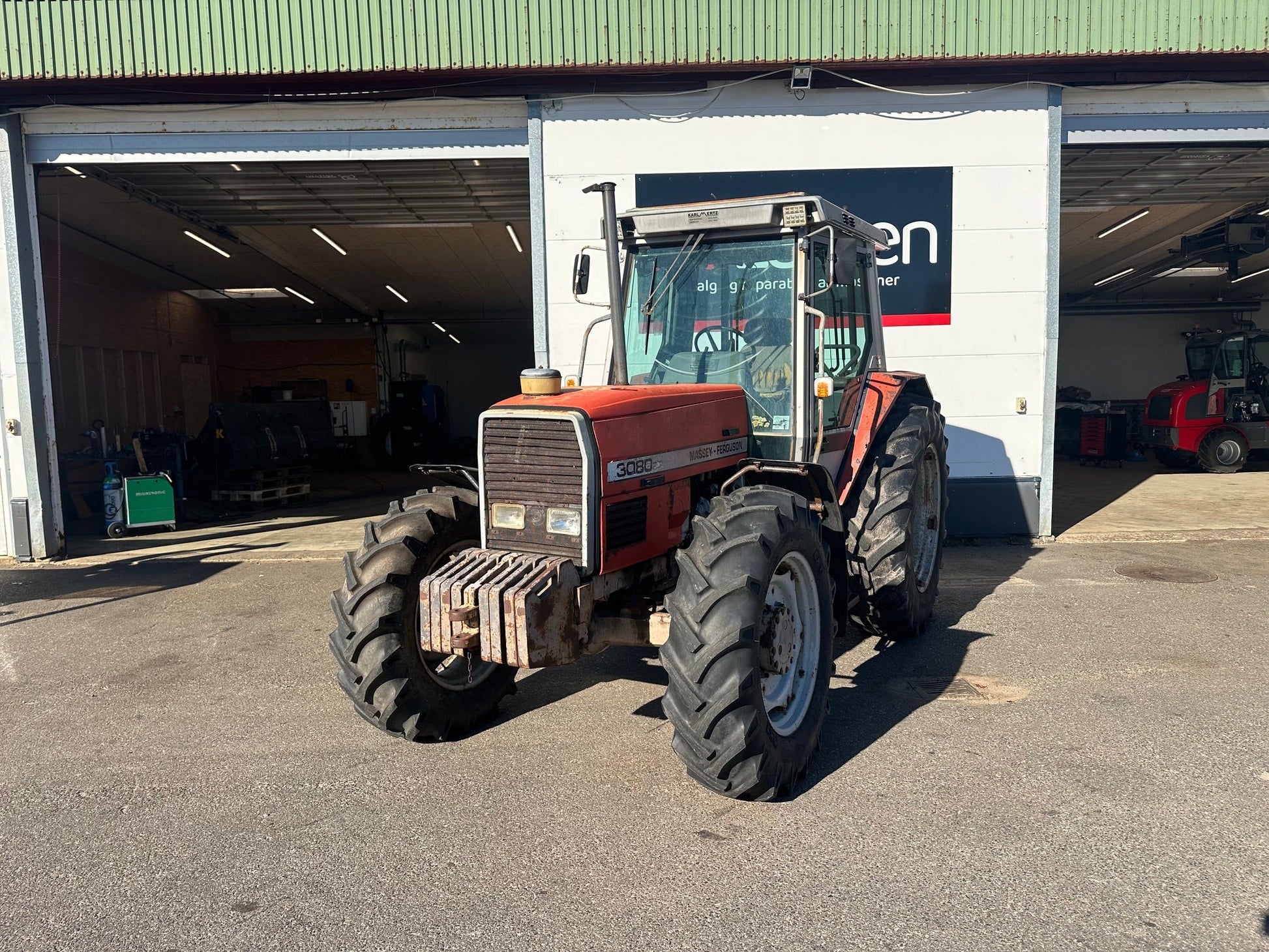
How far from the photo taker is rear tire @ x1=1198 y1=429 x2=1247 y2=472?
16.4 meters

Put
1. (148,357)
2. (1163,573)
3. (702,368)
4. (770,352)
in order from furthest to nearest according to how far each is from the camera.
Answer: (148,357) → (1163,573) → (702,368) → (770,352)

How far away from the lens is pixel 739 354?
5133 mm

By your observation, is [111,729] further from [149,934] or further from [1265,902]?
[1265,902]

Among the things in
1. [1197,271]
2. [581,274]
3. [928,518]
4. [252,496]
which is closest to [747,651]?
[581,274]

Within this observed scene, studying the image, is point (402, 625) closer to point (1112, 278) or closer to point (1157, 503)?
point (1157, 503)

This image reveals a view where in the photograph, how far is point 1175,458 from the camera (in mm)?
16953

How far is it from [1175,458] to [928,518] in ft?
41.2

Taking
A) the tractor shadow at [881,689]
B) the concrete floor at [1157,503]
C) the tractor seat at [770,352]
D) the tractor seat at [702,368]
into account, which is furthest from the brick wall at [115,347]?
the concrete floor at [1157,503]

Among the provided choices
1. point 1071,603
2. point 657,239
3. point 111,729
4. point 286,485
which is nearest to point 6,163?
point 286,485

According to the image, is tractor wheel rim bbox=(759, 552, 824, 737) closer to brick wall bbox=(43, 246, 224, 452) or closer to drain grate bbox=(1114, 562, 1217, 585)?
drain grate bbox=(1114, 562, 1217, 585)

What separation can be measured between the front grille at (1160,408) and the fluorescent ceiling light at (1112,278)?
523 cm

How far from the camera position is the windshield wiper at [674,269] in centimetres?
525

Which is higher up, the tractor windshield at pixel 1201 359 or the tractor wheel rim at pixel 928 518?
the tractor windshield at pixel 1201 359

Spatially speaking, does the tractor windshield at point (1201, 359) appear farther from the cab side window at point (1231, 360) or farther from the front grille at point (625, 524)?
the front grille at point (625, 524)
